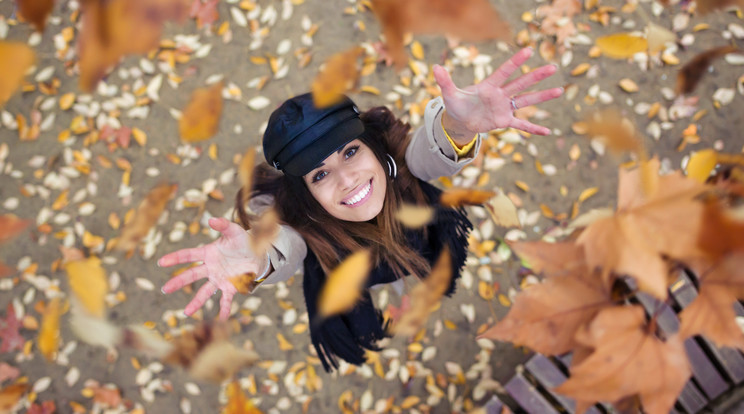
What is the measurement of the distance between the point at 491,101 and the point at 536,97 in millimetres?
131

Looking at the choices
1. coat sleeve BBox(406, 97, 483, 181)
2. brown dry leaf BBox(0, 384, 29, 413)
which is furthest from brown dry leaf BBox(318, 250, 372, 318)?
brown dry leaf BBox(0, 384, 29, 413)

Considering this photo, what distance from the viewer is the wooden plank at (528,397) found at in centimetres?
196

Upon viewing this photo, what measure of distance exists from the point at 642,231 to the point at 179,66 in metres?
2.58

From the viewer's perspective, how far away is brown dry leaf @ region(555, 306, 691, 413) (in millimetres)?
938

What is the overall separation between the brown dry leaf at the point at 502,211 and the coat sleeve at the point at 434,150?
2.62 feet

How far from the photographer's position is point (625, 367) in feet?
3.13

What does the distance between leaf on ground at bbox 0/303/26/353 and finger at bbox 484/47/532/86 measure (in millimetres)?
2785

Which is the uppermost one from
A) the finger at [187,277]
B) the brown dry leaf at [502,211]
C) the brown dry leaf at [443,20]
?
the brown dry leaf at [443,20]

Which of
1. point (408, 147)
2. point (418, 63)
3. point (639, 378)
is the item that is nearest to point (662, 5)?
point (418, 63)

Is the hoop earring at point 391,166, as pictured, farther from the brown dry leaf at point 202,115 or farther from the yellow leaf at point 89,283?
the yellow leaf at point 89,283

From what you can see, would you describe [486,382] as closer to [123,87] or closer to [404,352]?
[404,352]

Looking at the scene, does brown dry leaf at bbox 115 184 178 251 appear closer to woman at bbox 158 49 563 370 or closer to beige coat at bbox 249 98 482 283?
woman at bbox 158 49 563 370

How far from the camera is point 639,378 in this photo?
95 centimetres

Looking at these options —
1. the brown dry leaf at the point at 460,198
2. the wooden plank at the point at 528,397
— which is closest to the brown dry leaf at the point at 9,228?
the brown dry leaf at the point at 460,198
